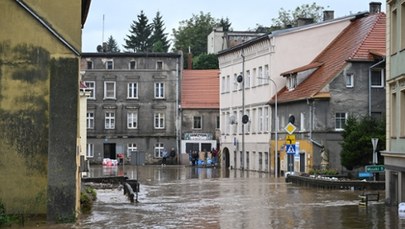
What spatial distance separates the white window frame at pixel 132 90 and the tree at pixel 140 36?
52.4 meters

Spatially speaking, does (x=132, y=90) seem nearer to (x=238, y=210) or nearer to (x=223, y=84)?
(x=223, y=84)

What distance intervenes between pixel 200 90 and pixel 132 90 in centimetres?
728

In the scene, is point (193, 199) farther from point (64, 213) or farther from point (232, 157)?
point (232, 157)

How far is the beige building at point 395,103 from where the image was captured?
27625 millimetres

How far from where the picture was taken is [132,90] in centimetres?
8738

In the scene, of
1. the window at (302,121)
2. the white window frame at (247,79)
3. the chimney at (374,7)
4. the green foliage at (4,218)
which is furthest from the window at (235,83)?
the green foliage at (4,218)

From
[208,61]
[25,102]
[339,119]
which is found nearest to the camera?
[25,102]

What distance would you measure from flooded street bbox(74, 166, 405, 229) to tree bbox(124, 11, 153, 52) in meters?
100.0

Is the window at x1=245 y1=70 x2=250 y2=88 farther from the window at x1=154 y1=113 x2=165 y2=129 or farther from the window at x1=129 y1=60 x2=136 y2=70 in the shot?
the window at x1=129 y1=60 x2=136 y2=70

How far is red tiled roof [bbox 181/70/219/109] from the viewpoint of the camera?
86688 millimetres

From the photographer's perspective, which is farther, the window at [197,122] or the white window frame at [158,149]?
the window at [197,122]

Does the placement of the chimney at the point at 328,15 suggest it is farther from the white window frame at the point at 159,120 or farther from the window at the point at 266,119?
the white window frame at the point at 159,120

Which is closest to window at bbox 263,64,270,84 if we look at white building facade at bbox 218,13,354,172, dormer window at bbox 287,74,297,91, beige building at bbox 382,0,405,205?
white building facade at bbox 218,13,354,172

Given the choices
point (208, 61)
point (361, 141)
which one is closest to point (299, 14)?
point (208, 61)
